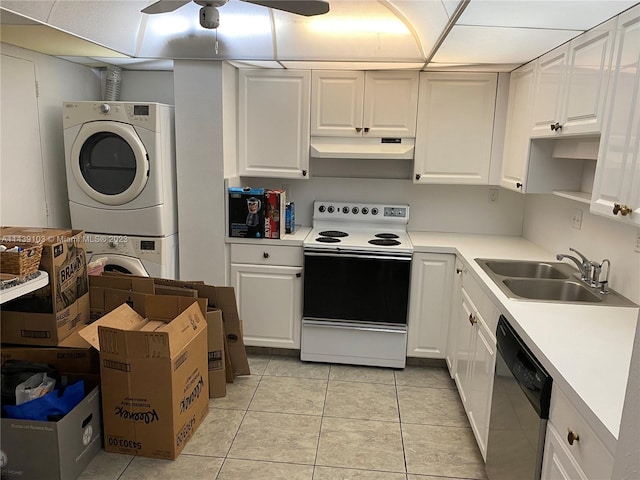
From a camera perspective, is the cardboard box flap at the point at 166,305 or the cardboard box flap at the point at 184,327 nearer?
the cardboard box flap at the point at 184,327

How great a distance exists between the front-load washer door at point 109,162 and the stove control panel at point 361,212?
4.37 feet

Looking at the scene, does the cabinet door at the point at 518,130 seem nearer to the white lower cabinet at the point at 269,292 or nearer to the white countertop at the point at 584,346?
the white countertop at the point at 584,346

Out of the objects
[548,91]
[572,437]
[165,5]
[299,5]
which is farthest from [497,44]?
[572,437]

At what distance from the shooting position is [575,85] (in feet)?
6.95

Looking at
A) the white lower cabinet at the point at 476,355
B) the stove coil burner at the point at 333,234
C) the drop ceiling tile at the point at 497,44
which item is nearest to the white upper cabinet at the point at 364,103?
the drop ceiling tile at the point at 497,44

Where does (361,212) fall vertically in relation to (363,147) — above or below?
below

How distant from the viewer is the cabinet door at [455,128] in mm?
3170

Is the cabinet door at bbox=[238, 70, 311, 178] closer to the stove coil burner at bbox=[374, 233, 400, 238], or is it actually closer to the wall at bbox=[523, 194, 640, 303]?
the stove coil burner at bbox=[374, 233, 400, 238]

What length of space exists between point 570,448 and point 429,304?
1.84 metres

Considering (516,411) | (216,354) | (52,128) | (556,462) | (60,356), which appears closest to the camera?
(556,462)

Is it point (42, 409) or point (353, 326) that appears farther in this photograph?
point (353, 326)

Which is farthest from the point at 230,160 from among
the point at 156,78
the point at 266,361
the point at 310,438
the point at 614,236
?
the point at 614,236

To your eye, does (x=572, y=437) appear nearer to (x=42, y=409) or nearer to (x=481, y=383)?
(x=481, y=383)

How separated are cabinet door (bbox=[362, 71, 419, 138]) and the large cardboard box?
79.8 inches
